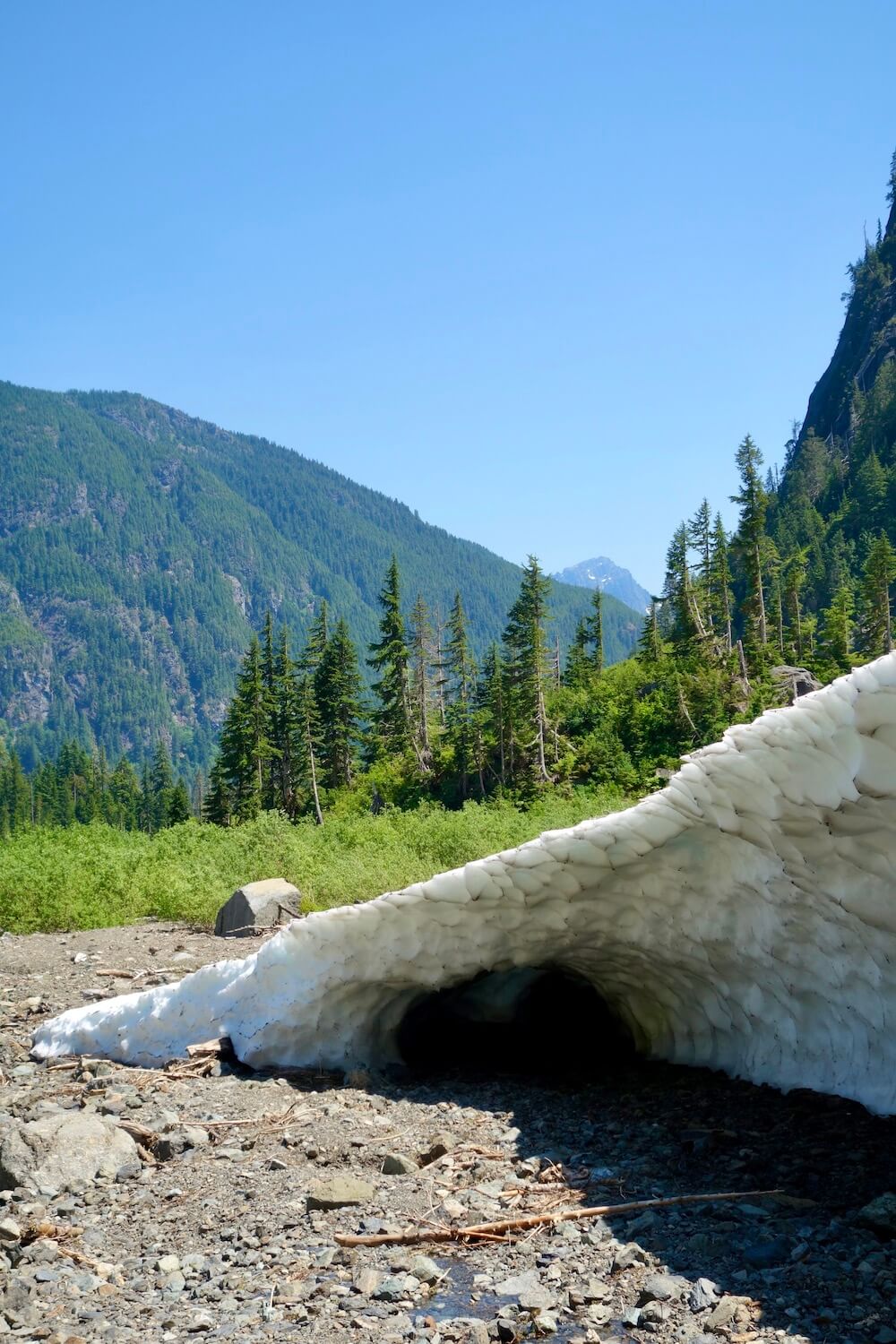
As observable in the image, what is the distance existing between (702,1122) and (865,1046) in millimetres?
770

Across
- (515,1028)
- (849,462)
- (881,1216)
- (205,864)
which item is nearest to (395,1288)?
(881,1216)

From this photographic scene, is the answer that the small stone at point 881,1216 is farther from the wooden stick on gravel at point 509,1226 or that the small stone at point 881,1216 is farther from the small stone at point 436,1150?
the small stone at point 436,1150

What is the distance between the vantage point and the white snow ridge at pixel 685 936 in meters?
3.48

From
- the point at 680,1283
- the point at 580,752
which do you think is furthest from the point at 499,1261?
the point at 580,752

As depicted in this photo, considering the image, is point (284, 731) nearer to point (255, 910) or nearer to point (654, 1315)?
point (255, 910)

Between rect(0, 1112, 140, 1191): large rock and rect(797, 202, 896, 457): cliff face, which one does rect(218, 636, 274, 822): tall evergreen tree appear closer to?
rect(0, 1112, 140, 1191): large rock

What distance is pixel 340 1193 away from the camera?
3.89 metres

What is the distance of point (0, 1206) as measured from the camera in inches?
162

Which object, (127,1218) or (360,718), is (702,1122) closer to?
(127,1218)

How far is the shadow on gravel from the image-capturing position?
294 cm

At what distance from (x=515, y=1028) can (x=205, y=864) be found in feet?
46.6

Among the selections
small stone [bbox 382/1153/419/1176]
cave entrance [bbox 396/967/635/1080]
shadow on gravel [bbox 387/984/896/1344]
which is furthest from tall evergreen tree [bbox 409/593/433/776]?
small stone [bbox 382/1153/419/1176]

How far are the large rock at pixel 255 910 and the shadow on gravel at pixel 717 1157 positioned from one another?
740 centimetres

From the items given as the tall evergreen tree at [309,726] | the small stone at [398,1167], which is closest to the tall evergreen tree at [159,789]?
the tall evergreen tree at [309,726]
